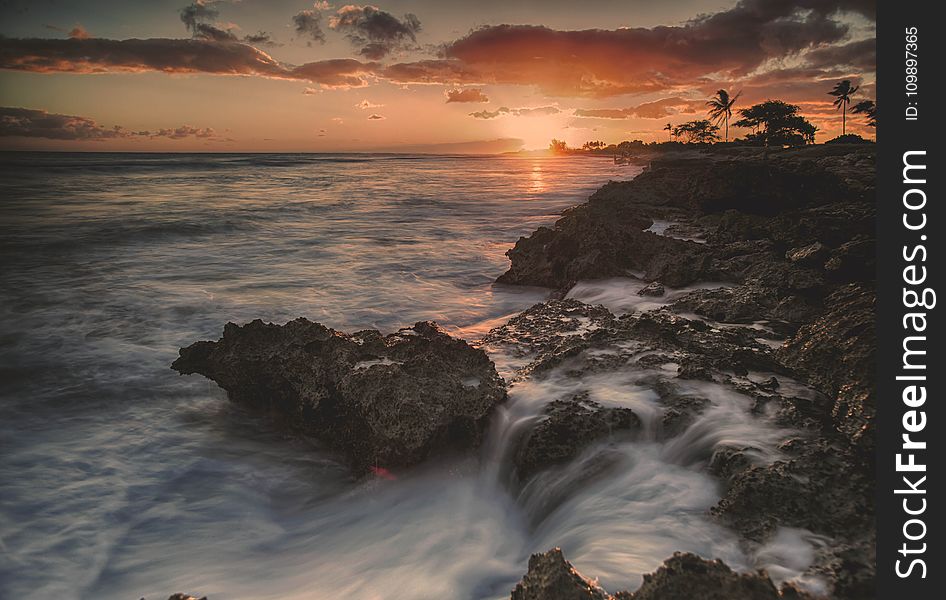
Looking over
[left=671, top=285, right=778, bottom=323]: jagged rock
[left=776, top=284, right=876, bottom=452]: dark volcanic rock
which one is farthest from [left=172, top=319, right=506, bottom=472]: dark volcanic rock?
[left=671, top=285, right=778, bottom=323]: jagged rock

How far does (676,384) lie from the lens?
403 cm

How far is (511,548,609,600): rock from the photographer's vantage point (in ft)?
6.20

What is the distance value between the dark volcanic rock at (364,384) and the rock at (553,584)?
5.75ft

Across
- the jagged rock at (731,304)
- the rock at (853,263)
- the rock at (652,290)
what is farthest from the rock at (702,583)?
the rock at (652,290)

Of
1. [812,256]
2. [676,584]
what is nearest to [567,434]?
[676,584]

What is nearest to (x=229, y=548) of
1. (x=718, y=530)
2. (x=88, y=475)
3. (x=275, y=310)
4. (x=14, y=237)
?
(x=88, y=475)

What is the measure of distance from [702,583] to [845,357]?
2599 millimetres

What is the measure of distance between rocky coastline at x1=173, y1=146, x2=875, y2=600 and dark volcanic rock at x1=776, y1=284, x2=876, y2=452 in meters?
0.01

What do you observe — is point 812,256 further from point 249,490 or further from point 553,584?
point 249,490

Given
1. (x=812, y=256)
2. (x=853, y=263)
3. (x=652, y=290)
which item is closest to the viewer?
(x=853, y=263)

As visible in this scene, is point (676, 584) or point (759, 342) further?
point (759, 342)

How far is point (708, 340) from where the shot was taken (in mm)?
4750

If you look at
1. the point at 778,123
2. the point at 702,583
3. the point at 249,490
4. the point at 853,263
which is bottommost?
the point at 249,490

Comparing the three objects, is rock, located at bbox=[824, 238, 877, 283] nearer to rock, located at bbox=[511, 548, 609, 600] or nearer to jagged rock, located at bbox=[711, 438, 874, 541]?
jagged rock, located at bbox=[711, 438, 874, 541]
